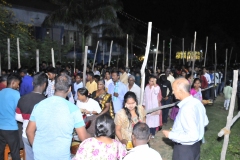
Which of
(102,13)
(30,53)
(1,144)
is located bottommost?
(1,144)

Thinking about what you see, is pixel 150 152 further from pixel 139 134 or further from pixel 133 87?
pixel 133 87

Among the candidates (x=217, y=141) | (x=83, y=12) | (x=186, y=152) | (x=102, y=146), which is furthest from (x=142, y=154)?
(x=83, y=12)

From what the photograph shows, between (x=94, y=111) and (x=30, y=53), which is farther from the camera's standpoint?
(x=30, y=53)

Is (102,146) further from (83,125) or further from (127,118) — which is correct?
(127,118)

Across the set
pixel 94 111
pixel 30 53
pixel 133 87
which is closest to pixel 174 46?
pixel 30 53

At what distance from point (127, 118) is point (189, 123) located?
49.7 inches

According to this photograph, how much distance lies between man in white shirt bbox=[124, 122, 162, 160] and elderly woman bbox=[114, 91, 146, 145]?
Result: 4.51 feet

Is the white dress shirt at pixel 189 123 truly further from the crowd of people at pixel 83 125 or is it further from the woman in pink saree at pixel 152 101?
the woman in pink saree at pixel 152 101

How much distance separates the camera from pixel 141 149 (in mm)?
2613

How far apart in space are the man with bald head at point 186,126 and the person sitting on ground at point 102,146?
39.6 inches

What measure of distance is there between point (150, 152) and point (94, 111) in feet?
8.64

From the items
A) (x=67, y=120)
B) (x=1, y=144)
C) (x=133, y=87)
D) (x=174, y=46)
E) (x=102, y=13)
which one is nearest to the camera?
(x=67, y=120)

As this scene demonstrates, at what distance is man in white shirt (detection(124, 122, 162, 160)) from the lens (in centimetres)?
254

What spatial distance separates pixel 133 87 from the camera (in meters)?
7.59
